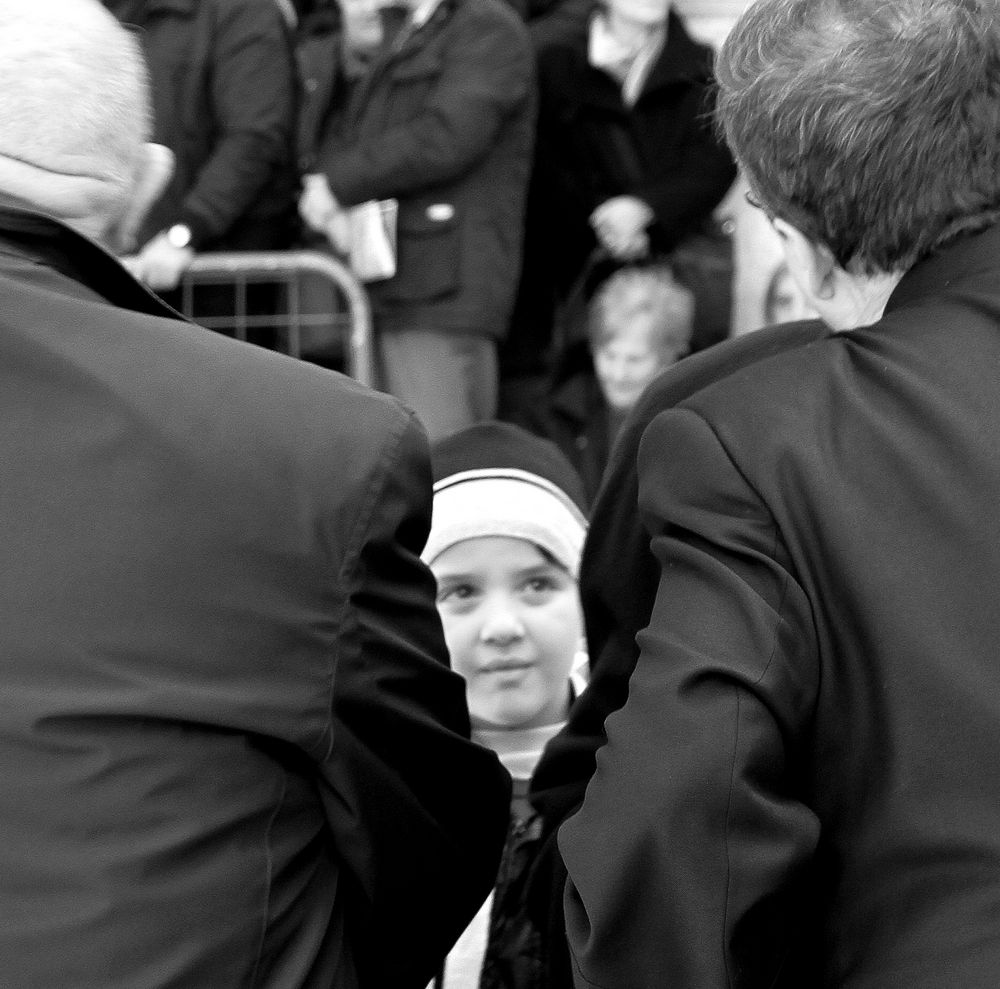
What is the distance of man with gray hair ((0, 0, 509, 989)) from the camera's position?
1.73 metres

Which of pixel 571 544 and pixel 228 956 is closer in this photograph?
pixel 228 956

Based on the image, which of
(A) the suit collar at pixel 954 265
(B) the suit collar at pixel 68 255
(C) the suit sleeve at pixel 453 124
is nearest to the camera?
(A) the suit collar at pixel 954 265

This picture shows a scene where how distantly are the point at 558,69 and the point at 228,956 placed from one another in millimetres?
4203

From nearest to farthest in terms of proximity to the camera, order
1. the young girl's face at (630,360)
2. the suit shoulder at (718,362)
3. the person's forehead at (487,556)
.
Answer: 1. the suit shoulder at (718,362)
2. the person's forehead at (487,556)
3. the young girl's face at (630,360)

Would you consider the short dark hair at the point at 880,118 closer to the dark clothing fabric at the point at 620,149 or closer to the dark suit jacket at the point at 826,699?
the dark suit jacket at the point at 826,699

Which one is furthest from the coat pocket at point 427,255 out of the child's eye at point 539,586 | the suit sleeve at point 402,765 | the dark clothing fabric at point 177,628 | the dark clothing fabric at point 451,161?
the dark clothing fabric at point 177,628

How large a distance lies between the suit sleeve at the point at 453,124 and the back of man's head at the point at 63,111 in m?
3.22

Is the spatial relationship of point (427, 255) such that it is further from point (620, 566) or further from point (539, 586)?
point (620, 566)

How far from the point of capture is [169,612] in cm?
175

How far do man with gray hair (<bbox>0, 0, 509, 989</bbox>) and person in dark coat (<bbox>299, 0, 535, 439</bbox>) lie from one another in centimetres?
332

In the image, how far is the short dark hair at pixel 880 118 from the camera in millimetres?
1672

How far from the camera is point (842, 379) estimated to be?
1.70 m

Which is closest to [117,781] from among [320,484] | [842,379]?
[320,484]

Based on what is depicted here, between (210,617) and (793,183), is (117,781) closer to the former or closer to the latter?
(210,617)
